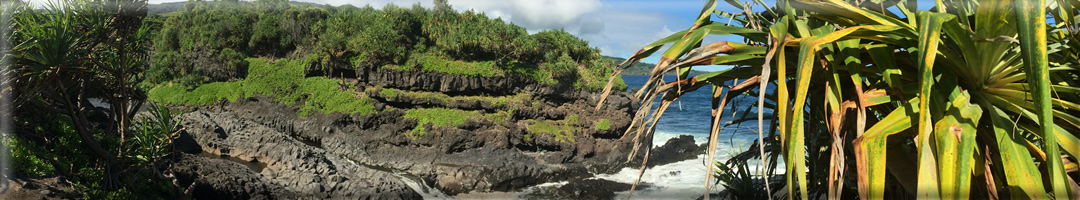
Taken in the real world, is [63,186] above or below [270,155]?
above

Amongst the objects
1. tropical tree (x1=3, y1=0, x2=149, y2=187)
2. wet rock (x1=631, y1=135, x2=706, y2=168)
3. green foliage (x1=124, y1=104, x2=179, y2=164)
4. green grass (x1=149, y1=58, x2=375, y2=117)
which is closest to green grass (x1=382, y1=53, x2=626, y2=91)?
green grass (x1=149, y1=58, x2=375, y2=117)

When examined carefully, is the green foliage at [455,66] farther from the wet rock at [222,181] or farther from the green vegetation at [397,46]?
the wet rock at [222,181]

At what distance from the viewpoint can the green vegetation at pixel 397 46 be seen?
23219mm

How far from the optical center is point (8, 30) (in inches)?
200

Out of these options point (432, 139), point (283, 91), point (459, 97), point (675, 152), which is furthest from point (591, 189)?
point (283, 91)

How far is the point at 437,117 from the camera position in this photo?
20.5m

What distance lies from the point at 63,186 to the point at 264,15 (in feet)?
92.4

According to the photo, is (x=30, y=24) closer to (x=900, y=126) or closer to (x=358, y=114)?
(x=900, y=126)

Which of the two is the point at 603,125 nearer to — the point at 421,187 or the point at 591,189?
the point at 591,189

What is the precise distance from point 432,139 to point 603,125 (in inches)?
237

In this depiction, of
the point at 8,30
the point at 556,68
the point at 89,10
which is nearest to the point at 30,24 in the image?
the point at 8,30

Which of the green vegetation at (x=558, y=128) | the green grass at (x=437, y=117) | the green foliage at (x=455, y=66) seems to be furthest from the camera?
the green foliage at (x=455, y=66)

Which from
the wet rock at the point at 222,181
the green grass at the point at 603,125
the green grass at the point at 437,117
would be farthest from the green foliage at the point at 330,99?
the wet rock at the point at 222,181

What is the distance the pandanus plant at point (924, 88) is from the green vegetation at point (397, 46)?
20.1 m
